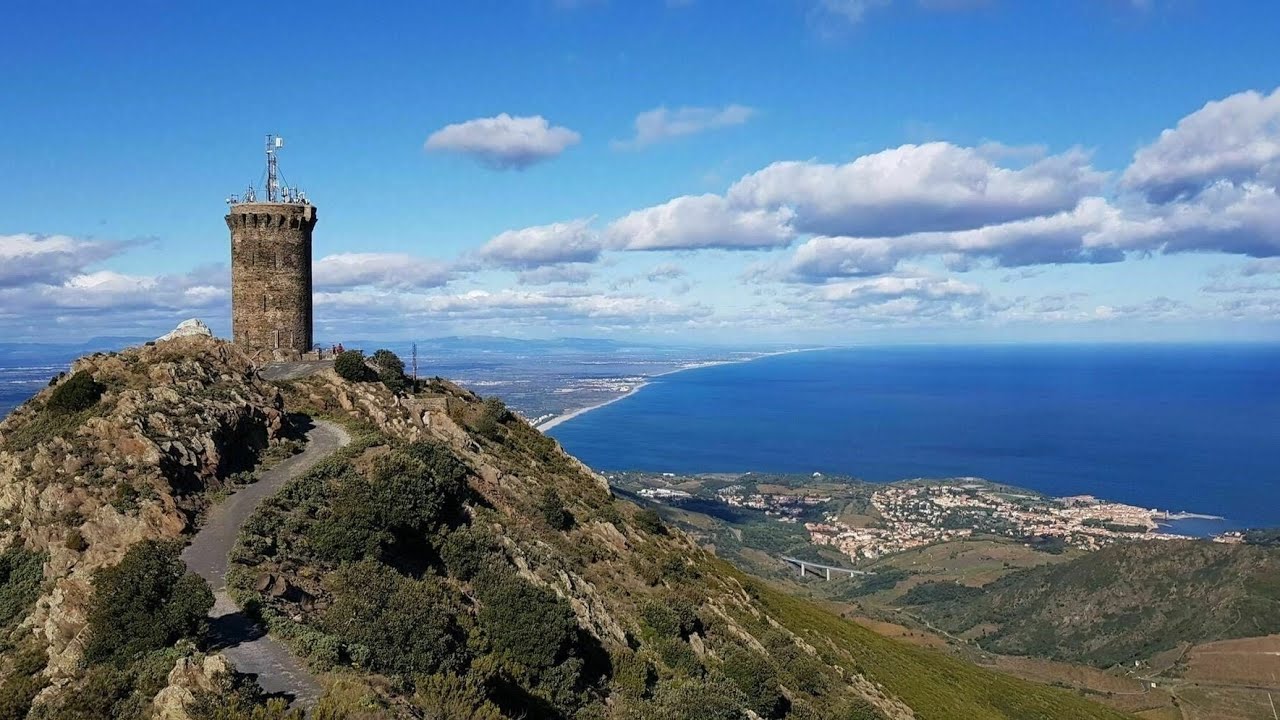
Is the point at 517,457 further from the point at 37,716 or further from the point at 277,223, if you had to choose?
the point at 37,716

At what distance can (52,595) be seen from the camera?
563 inches

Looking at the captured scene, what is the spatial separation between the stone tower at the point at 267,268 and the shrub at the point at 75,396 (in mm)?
12442

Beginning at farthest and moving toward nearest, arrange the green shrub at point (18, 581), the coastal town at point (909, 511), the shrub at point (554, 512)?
the coastal town at point (909, 511) < the shrub at point (554, 512) < the green shrub at point (18, 581)

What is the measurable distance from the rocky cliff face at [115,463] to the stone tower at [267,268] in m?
8.38

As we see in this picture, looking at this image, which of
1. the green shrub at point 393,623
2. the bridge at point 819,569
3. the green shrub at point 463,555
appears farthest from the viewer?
the bridge at point 819,569

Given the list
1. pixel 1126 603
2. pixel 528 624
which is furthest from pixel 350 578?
pixel 1126 603

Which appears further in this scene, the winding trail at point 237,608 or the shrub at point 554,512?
the shrub at point 554,512

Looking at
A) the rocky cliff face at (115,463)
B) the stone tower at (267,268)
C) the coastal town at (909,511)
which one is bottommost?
the coastal town at (909,511)

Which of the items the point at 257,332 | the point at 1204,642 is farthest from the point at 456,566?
the point at 1204,642

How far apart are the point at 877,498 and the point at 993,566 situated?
50.0 metres

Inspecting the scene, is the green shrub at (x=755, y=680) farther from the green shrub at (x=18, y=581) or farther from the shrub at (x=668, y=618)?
the green shrub at (x=18, y=581)

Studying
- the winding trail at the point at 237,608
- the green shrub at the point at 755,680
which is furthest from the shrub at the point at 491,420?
the green shrub at the point at 755,680

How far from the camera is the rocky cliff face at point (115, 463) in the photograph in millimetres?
15234

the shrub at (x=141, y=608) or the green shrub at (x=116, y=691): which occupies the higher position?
the shrub at (x=141, y=608)
